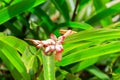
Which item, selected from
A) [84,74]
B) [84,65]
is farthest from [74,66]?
[84,74]

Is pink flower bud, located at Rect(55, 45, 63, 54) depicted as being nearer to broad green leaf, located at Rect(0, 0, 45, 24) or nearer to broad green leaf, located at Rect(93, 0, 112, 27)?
broad green leaf, located at Rect(0, 0, 45, 24)

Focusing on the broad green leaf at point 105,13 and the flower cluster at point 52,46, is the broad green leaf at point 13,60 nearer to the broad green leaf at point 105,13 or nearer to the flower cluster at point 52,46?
the flower cluster at point 52,46

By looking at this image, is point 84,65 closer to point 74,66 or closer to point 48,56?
point 74,66

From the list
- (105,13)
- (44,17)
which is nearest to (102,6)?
(105,13)

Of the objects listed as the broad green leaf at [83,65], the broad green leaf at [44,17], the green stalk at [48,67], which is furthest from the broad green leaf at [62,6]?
the green stalk at [48,67]

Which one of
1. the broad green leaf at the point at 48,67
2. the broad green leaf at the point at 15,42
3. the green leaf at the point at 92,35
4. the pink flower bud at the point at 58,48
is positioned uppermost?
the broad green leaf at the point at 15,42

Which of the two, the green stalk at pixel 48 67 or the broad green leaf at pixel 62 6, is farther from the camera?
the broad green leaf at pixel 62 6

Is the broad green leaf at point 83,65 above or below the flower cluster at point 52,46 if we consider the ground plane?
below

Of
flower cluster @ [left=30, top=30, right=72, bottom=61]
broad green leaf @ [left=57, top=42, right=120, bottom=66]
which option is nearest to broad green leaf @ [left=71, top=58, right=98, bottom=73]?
broad green leaf @ [left=57, top=42, right=120, bottom=66]
